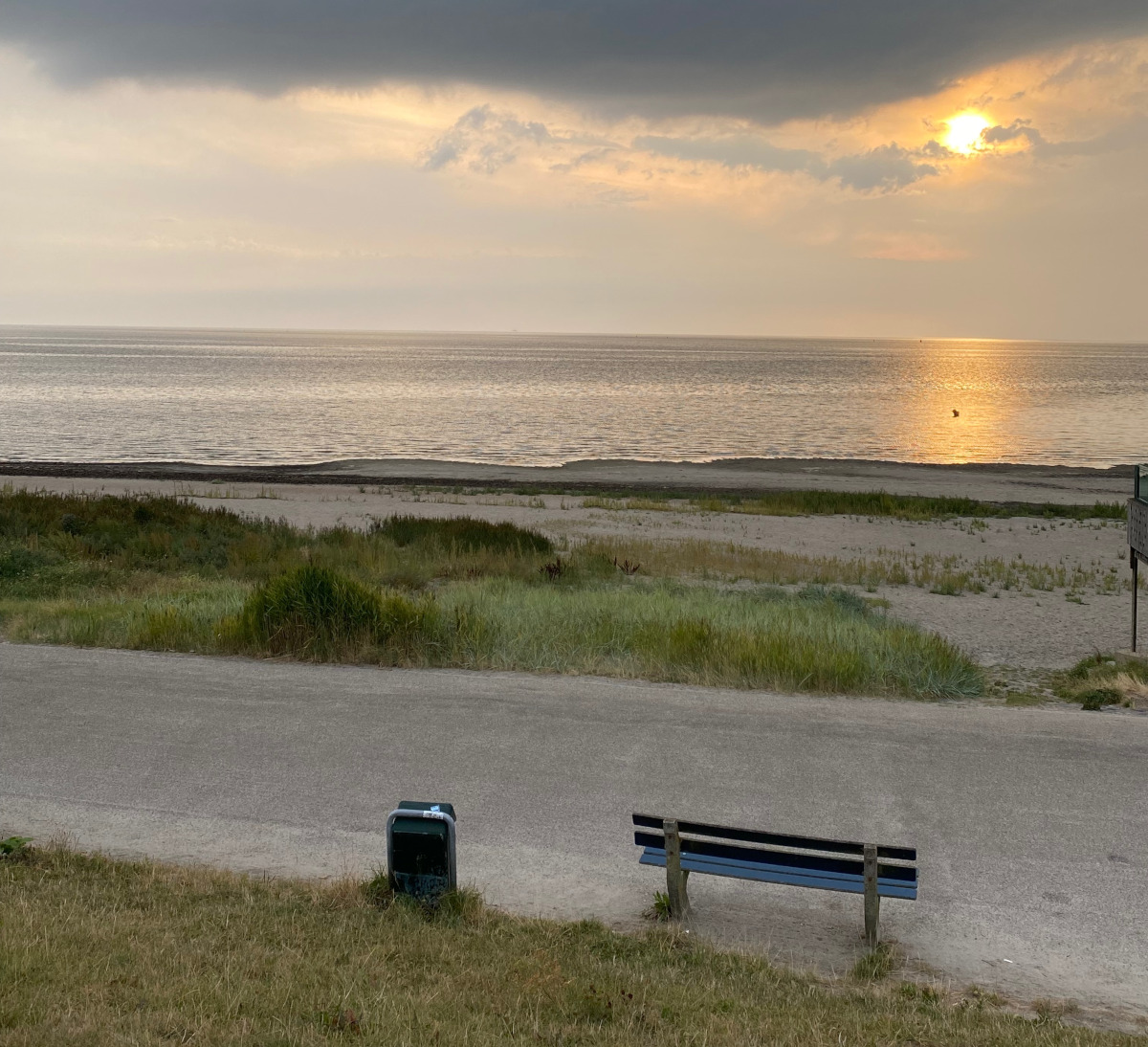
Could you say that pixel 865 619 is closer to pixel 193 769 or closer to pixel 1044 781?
pixel 1044 781

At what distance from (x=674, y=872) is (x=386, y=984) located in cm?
170

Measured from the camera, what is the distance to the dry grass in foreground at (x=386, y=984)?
414 cm

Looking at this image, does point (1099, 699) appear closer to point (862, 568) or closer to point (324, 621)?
point (324, 621)

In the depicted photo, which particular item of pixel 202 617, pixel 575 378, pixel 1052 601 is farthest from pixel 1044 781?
pixel 575 378

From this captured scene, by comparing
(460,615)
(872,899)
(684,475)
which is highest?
(872,899)

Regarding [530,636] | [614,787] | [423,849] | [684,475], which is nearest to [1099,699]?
[614,787]

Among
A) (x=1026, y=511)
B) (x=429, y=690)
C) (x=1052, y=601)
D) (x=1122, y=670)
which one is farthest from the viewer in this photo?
(x=1026, y=511)

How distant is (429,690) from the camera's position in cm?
1007

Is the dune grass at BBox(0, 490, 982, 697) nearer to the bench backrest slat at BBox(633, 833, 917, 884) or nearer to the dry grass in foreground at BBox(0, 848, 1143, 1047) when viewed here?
the bench backrest slat at BBox(633, 833, 917, 884)

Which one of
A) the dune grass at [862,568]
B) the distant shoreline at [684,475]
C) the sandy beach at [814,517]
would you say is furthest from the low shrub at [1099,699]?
the distant shoreline at [684,475]

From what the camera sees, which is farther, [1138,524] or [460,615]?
[1138,524]

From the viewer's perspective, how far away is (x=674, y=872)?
18.6 feet

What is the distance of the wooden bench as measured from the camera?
212 inches

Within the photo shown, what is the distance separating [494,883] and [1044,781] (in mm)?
4091
